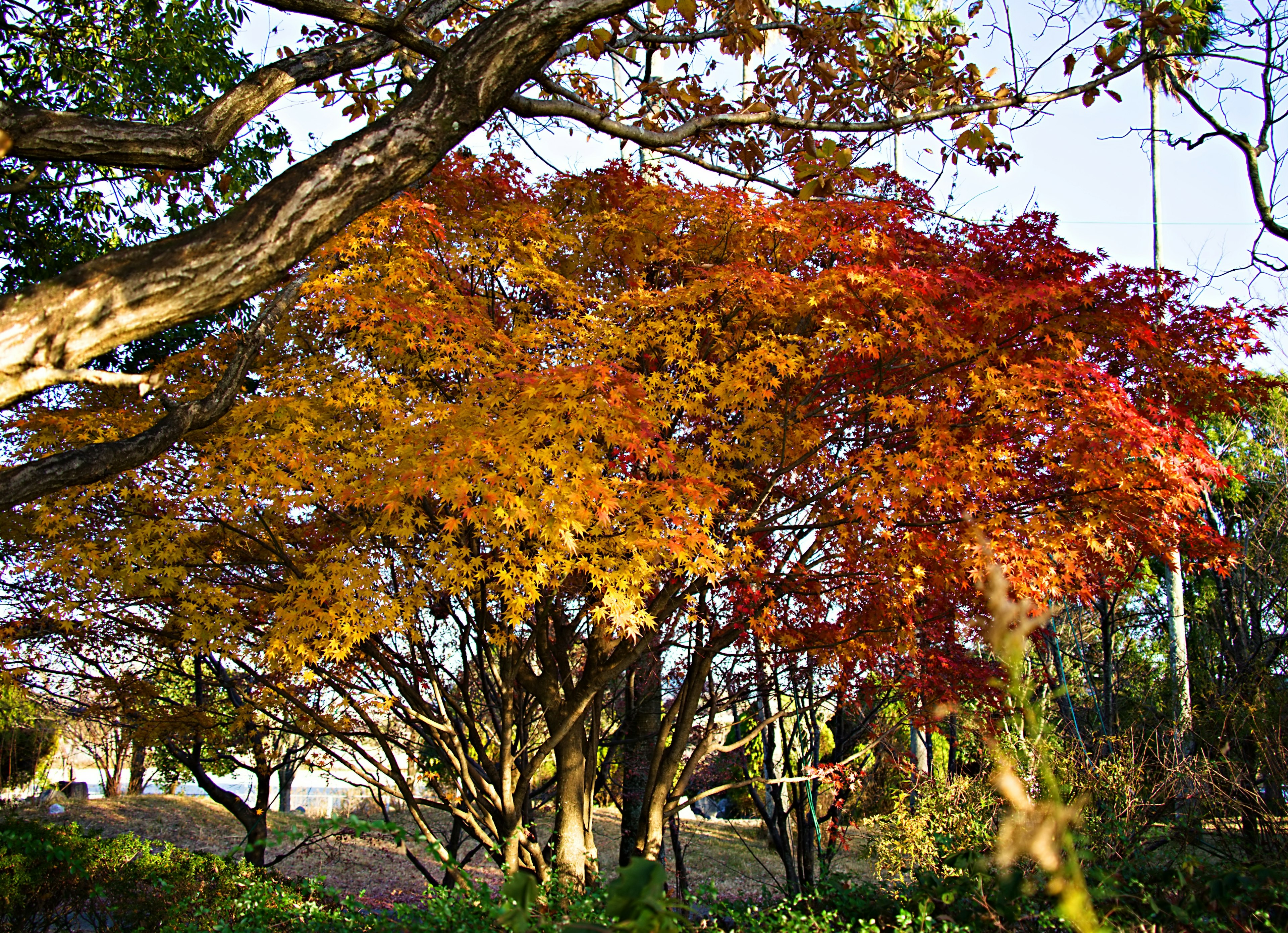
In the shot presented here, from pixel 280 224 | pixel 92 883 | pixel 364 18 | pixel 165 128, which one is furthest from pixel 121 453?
pixel 92 883

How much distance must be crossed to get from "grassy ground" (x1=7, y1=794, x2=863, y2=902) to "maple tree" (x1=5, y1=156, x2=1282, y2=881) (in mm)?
6331

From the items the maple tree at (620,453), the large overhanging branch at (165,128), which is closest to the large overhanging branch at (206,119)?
the large overhanging branch at (165,128)

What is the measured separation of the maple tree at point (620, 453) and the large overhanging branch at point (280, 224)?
1.48 metres

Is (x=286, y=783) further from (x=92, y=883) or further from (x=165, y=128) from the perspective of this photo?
(x=165, y=128)

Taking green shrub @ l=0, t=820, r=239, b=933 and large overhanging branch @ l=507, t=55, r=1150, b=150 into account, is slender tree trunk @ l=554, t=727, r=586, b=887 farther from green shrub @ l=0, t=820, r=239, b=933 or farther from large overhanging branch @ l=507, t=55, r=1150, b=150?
large overhanging branch @ l=507, t=55, r=1150, b=150

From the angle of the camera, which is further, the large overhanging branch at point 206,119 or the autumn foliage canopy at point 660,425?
the autumn foliage canopy at point 660,425

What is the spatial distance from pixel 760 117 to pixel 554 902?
4.45 metres

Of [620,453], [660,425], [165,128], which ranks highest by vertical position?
[165,128]

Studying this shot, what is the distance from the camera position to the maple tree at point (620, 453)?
4.76 metres

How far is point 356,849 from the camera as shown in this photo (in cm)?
1452

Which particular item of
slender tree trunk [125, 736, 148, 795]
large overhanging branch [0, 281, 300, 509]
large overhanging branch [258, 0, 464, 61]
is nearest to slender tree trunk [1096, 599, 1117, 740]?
large overhanging branch [258, 0, 464, 61]

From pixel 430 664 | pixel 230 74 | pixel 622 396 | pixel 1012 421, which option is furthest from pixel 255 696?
pixel 1012 421

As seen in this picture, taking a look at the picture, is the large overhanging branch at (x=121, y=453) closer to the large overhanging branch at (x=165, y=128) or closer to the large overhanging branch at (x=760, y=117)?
the large overhanging branch at (x=165, y=128)

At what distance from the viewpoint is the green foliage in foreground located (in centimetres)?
296
